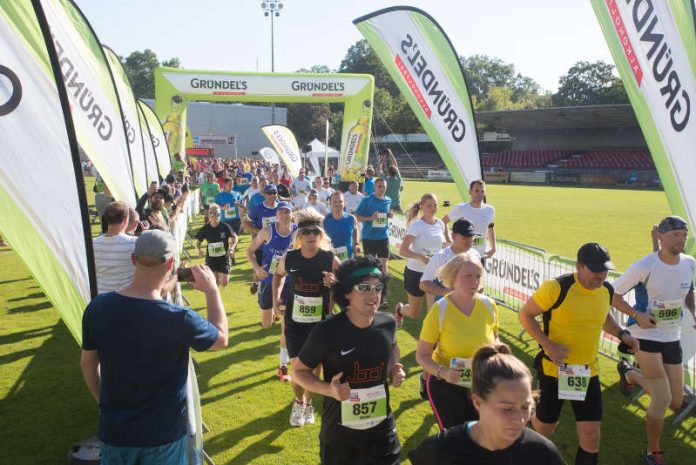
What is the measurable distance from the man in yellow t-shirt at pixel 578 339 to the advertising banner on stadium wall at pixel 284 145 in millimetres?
18322

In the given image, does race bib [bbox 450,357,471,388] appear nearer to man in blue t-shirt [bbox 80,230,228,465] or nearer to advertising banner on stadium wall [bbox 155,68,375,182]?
man in blue t-shirt [bbox 80,230,228,465]

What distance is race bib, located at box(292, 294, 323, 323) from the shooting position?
5273 mm

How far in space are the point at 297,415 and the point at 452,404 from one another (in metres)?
2.01

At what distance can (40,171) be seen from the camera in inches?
128

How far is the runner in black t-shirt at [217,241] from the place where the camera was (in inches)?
368

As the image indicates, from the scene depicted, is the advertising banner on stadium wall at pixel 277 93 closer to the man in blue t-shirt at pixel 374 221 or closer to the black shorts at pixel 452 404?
the man in blue t-shirt at pixel 374 221

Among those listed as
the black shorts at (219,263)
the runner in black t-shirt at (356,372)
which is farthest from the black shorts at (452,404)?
the black shorts at (219,263)

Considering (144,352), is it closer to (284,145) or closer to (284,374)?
(284,374)

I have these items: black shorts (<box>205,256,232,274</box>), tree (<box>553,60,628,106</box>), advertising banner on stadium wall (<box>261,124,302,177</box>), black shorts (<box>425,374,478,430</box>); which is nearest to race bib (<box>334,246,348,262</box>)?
black shorts (<box>205,256,232,274</box>)

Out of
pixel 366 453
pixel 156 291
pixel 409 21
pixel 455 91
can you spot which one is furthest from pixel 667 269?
pixel 409 21

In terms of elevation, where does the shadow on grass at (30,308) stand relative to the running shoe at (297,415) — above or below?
below

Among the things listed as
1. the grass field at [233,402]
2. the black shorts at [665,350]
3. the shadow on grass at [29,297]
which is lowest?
the shadow on grass at [29,297]

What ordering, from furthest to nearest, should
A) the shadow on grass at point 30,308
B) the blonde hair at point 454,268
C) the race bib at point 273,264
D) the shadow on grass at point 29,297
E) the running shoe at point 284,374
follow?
the shadow on grass at point 29,297, the shadow on grass at point 30,308, the race bib at point 273,264, the running shoe at point 284,374, the blonde hair at point 454,268

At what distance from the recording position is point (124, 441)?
2641 millimetres
